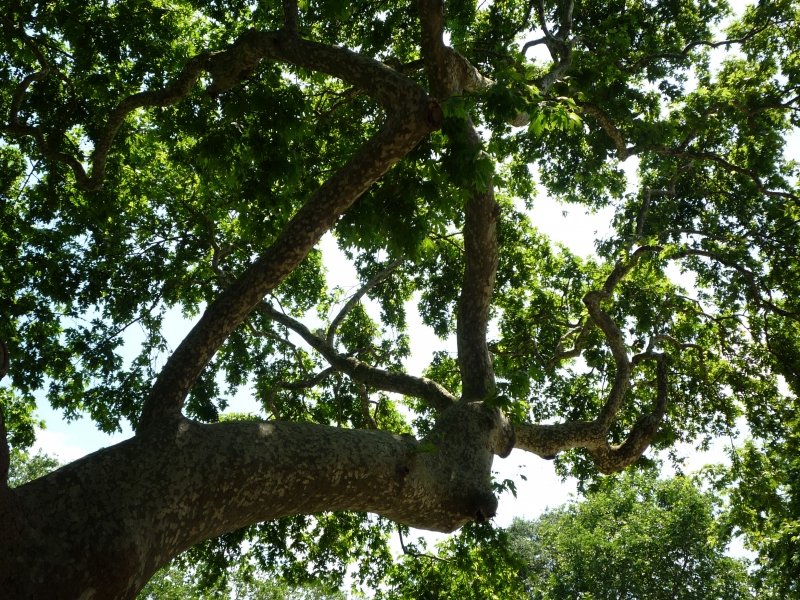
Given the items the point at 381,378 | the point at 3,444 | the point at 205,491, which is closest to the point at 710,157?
the point at 381,378

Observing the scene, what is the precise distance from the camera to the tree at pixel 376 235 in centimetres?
410

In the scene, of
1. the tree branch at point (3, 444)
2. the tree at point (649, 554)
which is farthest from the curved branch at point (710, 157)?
the tree at point (649, 554)

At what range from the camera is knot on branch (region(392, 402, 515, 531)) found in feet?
13.6

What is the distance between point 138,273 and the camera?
9375 mm

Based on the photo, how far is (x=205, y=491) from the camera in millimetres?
3201

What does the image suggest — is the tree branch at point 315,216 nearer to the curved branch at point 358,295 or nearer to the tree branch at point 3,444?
the tree branch at point 3,444

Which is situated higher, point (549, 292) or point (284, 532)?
point (549, 292)

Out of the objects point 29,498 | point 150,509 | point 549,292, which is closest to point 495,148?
point 150,509

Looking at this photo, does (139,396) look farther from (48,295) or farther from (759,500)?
(759,500)

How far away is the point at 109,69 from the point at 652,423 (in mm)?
8513

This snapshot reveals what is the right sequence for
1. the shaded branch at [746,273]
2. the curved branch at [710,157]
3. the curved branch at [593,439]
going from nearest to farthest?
1. the curved branch at [593,439]
2. the shaded branch at [746,273]
3. the curved branch at [710,157]

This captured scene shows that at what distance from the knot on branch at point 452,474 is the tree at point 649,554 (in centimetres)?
1746

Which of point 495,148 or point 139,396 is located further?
point 139,396

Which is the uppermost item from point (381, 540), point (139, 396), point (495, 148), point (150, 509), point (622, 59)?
point (622, 59)
